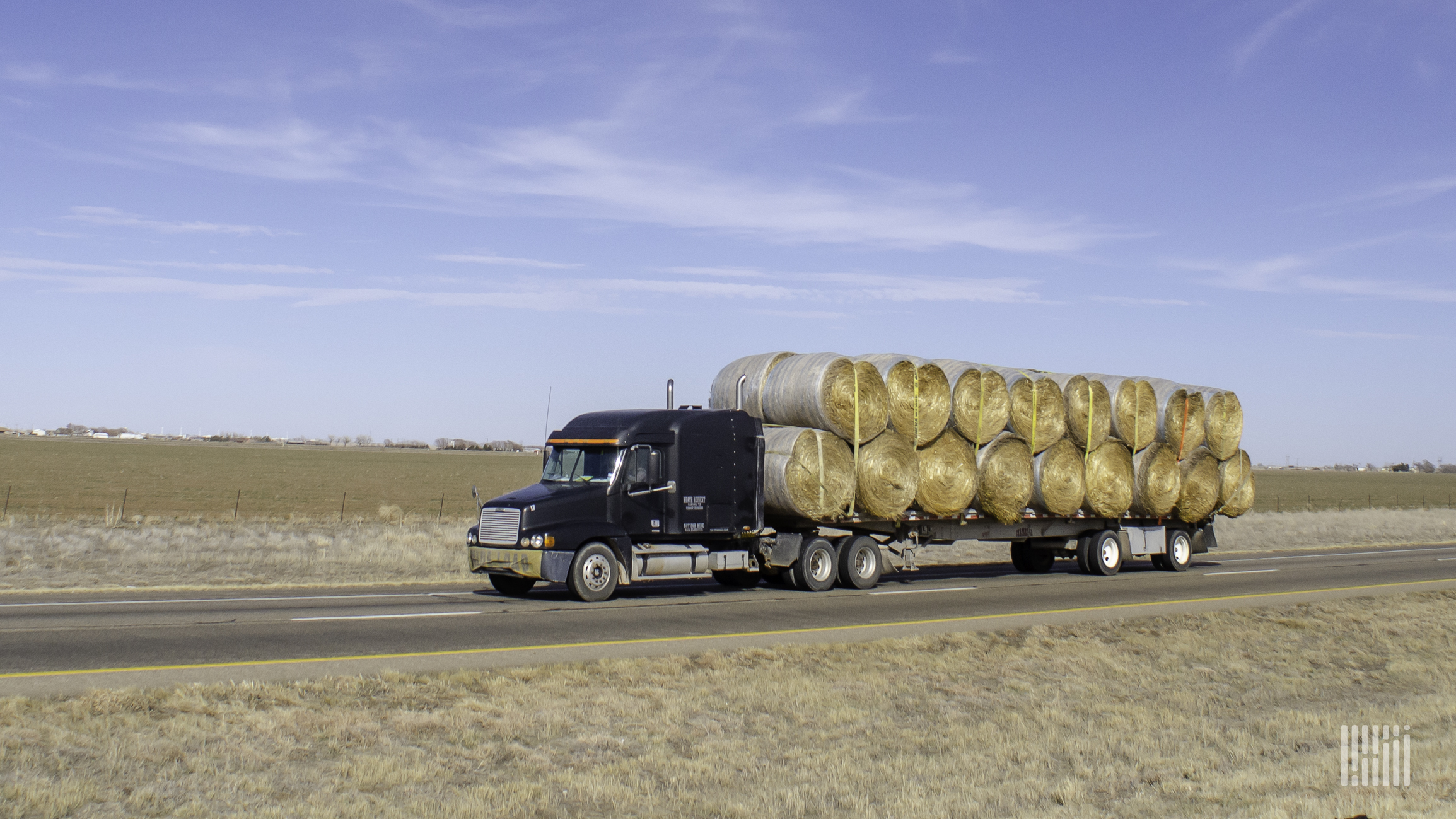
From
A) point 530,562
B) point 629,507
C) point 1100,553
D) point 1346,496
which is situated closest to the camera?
point 530,562

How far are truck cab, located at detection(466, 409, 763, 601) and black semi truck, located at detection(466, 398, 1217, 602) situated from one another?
0.02 meters

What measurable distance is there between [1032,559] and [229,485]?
152 feet

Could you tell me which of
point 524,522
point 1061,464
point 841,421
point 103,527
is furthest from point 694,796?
point 103,527

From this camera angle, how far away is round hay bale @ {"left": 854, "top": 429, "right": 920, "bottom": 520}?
1925 cm

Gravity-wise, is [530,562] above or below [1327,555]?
above

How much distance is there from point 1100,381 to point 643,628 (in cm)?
1303

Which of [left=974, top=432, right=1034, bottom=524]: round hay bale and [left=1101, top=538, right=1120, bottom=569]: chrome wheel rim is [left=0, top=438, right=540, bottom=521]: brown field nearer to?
[left=974, top=432, right=1034, bottom=524]: round hay bale

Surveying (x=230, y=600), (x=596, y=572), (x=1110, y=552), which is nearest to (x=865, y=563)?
(x=596, y=572)

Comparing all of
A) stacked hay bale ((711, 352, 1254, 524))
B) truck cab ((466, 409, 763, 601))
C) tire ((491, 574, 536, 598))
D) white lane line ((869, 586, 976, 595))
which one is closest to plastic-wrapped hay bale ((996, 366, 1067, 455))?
stacked hay bale ((711, 352, 1254, 524))

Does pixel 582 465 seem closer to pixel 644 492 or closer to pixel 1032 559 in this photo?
pixel 644 492

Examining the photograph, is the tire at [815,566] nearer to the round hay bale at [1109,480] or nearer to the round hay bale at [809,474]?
the round hay bale at [809,474]

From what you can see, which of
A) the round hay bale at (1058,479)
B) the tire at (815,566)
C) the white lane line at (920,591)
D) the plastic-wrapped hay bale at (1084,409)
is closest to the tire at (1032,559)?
the round hay bale at (1058,479)

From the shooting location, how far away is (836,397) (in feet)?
61.9

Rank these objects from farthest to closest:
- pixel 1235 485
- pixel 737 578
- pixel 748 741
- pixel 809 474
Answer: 1. pixel 1235 485
2. pixel 737 578
3. pixel 809 474
4. pixel 748 741
